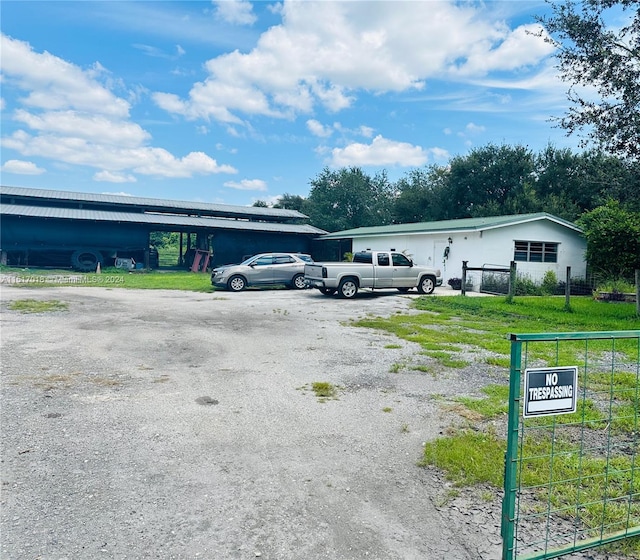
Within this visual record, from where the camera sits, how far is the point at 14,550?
2457 millimetres

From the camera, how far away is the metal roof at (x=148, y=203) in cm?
2858

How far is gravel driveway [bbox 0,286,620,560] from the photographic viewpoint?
8.59 ft

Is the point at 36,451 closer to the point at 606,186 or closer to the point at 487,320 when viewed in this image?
the point at 487,320

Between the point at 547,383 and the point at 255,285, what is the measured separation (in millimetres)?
16061

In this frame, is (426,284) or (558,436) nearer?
(558,436)

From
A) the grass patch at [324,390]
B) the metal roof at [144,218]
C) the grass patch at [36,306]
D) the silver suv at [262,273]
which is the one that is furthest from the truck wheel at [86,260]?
the grass patch at [324,390]

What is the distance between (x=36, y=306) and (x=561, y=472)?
1237cm

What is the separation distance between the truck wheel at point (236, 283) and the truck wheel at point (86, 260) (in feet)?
41.9

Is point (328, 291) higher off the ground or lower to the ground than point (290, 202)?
lower

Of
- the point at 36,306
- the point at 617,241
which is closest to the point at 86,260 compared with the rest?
the point at 36,306

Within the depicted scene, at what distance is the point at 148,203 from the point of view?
32.0 meters

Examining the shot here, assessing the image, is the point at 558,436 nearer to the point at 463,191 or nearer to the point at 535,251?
the point at 535,251

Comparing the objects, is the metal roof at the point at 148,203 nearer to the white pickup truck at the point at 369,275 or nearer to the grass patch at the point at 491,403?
the white pickup truck at the point at 369,275

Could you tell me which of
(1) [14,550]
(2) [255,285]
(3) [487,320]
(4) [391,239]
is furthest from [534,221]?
(1) [14,550]
